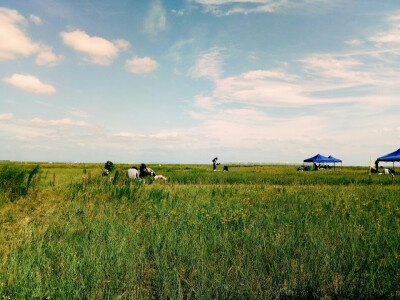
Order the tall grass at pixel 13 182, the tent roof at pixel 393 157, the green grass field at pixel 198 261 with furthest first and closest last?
the tent roof at pixel 393 157 → the tall grass at pixel 13 182 → the green grass field at pixel 198 261

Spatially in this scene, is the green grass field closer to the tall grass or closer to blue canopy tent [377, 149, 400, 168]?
the tall grass

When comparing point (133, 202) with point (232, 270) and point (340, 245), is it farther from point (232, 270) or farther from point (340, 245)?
point (340, 245)

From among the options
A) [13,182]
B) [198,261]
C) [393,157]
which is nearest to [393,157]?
[393,157]

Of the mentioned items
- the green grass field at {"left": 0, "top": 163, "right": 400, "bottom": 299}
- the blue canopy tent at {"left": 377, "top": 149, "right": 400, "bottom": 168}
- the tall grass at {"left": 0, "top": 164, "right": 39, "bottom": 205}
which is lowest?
the green grass field at {"left": 0, "top": 163, "right": 400, "bottom": 299}

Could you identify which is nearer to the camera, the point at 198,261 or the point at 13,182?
the point at 198,261

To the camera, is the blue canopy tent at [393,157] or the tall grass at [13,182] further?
the blue canopy tent at [393,157]

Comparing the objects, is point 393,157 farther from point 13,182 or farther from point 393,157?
point 13,182

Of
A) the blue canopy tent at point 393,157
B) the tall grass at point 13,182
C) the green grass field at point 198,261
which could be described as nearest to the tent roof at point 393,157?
the blue canopy tent at point 393,157

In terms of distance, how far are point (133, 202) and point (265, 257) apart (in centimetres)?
588

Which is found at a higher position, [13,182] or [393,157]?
[393,157]

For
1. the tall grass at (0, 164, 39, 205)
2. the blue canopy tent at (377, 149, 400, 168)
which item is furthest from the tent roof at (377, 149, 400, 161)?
the tall grass at (0, 164, 39, 205)

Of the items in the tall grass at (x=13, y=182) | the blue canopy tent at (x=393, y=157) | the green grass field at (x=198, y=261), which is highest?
the blue canopy tent at (x=393, y=157)

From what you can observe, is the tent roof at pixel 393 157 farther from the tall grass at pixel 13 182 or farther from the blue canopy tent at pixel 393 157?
the tall grass at pixel 13 182

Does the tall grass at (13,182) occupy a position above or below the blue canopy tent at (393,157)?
below
